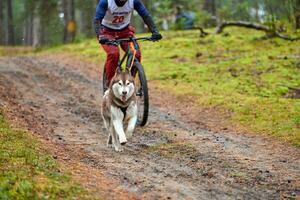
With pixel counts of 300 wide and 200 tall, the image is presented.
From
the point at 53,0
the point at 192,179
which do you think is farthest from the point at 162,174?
the point at 53,0

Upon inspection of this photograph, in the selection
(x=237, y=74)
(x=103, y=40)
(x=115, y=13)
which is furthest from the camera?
(x=237, y=74)

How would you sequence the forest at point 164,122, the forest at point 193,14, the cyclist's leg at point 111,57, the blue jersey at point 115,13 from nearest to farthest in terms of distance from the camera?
the forest at point 164,122 → the blue jersey at point 115,13 → the cyclist's leg at point 111,57 → the forest at point 193,14

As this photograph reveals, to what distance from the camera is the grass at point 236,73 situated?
1002 cm

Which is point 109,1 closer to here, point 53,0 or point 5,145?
point 5,145

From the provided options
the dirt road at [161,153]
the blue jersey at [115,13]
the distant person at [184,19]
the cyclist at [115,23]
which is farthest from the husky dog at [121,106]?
the distant person at [184,19]

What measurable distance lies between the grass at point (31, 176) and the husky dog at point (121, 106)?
48.0 inches

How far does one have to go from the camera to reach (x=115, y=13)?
8.57 m

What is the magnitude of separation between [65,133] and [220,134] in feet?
9.22

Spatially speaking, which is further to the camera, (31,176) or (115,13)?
(115,13)

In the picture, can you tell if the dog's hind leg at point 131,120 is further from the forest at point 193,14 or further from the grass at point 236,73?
the forest at point 193,14

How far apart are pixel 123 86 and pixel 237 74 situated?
732cm

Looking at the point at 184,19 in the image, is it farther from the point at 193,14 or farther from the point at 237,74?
the point at 237,74

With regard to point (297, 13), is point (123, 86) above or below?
below

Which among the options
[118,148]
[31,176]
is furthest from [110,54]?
[31,176]
